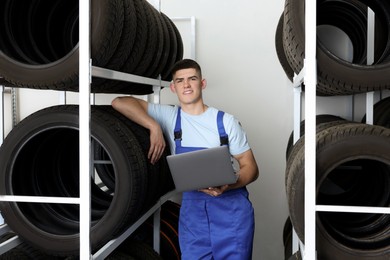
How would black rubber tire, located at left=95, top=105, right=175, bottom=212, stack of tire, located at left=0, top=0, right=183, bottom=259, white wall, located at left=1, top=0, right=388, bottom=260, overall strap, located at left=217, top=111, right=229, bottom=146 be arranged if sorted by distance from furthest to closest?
white wall, located at left=1, top=0, right=388, bottom=260 < overall strap, located at left=217, top=111, right=229, bottom=146 < black rubber tire, located at left=95, top=105, right=175, bottom=212 < stack of tire, located at left=0, top=0, right=183, bottom=259

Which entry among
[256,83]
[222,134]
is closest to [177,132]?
[222,134]

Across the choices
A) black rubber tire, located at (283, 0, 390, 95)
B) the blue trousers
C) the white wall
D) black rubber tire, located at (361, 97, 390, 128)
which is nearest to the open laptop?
the blue trousers

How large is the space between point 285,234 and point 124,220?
5.46ft

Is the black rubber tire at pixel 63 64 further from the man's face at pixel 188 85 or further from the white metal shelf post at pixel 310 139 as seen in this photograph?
the white metal shelf post at pixel 310 139

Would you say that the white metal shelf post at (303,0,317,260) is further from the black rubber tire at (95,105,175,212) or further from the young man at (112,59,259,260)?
the black rubber tire at (95,105,175,212)

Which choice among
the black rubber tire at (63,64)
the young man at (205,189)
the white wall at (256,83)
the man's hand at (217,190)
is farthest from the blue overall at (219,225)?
the white wall at (256,83)

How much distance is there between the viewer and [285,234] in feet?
10.3

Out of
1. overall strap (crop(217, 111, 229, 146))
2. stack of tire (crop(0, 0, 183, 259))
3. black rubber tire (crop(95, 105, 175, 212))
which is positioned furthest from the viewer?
overall strap (crop(217, 111, 229, 146))

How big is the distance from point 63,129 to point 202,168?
701 mm

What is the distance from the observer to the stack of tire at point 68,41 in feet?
5.37

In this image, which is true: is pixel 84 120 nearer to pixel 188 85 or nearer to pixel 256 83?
pixel 188 85

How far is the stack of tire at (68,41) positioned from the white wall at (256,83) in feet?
3.14

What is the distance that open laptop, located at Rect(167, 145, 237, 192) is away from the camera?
1.89 meters

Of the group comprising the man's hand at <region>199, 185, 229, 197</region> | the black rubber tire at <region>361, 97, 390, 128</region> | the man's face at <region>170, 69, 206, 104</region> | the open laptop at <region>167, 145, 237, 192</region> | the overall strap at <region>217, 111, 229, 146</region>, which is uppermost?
the man's face at <region>170, 69, 206, 104</region>
